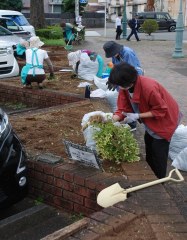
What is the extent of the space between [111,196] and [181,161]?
195cm

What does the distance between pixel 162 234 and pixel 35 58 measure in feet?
20.3

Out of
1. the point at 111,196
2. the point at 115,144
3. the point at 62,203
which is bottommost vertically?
the point at 62,203

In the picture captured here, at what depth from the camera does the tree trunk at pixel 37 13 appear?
24.0 metres

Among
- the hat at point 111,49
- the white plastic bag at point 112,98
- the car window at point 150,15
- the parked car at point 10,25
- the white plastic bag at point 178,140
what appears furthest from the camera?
the car window at point 150,15

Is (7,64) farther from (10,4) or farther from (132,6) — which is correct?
(132,6)

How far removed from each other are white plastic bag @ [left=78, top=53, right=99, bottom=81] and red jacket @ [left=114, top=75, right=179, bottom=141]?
235 inches

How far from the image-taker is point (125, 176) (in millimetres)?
3996

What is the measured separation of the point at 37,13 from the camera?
2416 cm

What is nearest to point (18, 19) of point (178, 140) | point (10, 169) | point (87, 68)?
point (87, 68)

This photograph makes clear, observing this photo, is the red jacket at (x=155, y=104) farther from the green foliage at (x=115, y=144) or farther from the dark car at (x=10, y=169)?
the dark car at (x=10, y=169)

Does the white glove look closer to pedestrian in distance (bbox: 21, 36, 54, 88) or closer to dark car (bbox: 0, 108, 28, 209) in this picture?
dark car (bbox: 0, 108, 28, 209)

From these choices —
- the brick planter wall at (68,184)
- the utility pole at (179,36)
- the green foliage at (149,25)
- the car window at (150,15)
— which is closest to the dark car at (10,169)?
the brick planter wall at (68,184)

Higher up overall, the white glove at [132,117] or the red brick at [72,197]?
the white glove at [132,117]

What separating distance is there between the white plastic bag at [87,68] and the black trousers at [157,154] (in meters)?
5.83
